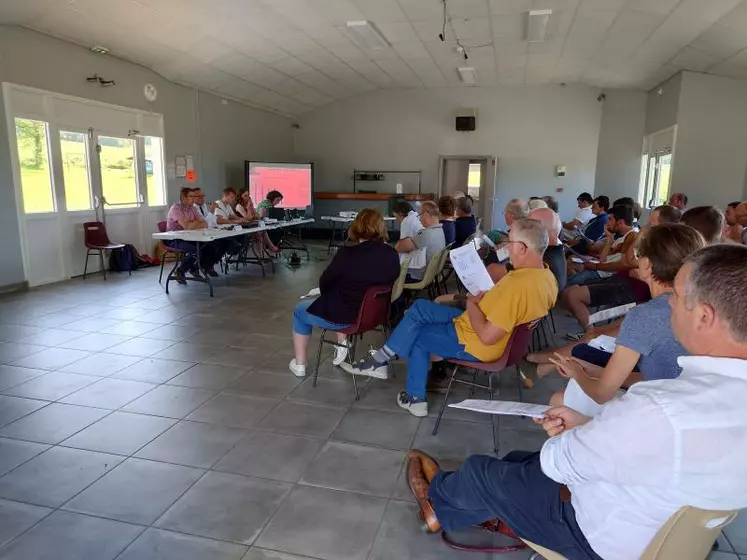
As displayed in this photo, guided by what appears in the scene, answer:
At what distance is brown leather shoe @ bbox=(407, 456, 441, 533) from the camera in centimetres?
196

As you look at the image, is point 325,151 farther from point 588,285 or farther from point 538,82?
point 588,285

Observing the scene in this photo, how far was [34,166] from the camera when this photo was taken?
6.27 meters

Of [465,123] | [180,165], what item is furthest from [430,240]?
[465,123]

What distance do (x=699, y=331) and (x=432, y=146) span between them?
11454mm

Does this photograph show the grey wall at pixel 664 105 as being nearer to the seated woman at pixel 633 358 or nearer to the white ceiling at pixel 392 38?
the white ceiling at pixel 392 38

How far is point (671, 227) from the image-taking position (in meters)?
2.01

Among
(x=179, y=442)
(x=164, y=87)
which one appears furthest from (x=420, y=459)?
(x=164, y=87)

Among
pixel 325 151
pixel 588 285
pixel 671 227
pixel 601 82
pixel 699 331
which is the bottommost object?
pixel 588 285

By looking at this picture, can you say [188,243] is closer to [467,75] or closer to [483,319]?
[483,319]

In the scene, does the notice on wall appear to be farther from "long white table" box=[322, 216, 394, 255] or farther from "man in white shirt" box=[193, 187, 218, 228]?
"long white table" box=[322, 216, 394, 255]

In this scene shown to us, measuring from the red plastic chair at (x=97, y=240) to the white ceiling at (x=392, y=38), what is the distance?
2.32 meters

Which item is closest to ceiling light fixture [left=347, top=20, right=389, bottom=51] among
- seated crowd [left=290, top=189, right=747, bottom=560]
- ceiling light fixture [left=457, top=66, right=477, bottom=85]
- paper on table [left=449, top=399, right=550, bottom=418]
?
ceiling light fixture [left=457, top=66, right=477, bottom=85]

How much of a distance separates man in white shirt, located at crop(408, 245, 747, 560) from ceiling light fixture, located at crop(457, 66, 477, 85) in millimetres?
9573

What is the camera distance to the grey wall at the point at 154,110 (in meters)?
5.85
